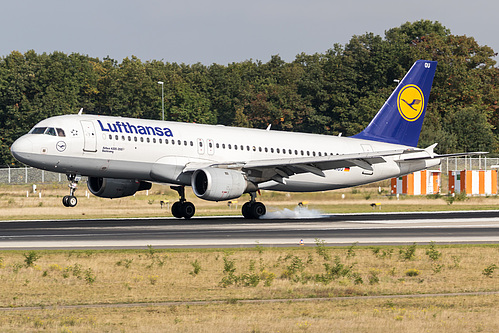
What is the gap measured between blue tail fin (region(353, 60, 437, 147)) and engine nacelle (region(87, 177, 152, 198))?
1555 centimetres

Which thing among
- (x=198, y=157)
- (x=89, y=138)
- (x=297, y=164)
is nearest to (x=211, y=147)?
(x=198, y=157)

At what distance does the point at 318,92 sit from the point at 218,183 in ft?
291

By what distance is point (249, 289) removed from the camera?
18.8 meters

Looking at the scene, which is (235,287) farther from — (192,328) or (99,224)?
(99,224)

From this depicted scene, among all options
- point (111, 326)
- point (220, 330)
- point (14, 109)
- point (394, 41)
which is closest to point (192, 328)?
point (220, 330)

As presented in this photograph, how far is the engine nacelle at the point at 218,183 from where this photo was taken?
124 feet

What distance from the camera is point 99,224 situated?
38406 millimetres

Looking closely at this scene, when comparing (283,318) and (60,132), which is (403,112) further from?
(283,318)

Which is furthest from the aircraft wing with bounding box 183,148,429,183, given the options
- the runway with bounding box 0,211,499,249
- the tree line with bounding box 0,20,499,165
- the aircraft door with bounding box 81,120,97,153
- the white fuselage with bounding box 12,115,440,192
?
the tree line with bounding box 0,20,499,165

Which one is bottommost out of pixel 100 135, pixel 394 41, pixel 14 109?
pixel 100 135

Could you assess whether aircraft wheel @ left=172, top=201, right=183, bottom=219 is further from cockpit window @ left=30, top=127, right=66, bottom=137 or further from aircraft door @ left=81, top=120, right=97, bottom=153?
cockpit window @ left=30, top=127, right=66, bottom=137

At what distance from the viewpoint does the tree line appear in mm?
107250

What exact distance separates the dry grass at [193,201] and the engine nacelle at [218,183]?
876 centimetres

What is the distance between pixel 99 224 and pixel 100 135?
4.32m
